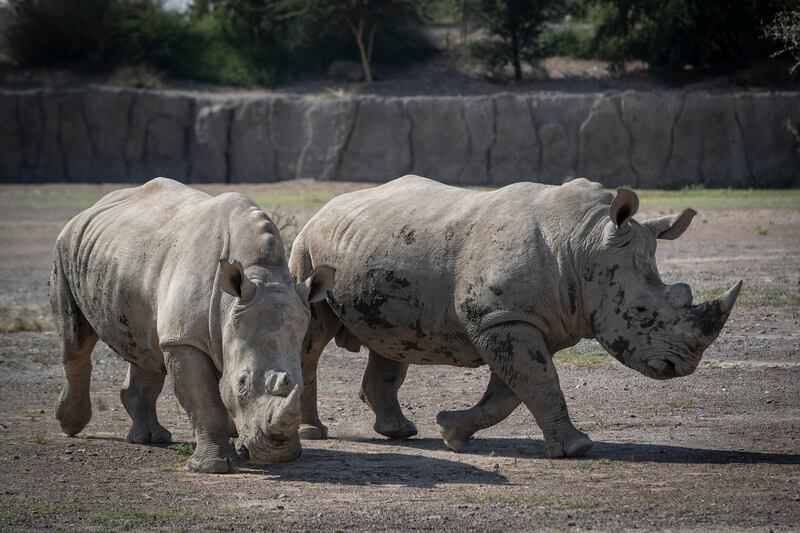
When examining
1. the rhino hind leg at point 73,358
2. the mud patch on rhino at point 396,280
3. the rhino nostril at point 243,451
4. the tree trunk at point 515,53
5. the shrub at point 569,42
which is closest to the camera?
the rhino nostril at point 243,451

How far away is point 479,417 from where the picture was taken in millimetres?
8234

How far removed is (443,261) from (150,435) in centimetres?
227

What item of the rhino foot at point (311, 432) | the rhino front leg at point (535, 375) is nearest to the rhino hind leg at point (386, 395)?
the rhino foot at point (311, 432)

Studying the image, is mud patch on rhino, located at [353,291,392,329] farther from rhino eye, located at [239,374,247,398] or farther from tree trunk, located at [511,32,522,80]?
tree trunk, located at [511,32,522,80]

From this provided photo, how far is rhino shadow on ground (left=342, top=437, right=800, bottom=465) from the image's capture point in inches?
304

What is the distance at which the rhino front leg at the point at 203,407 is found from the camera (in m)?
7.57

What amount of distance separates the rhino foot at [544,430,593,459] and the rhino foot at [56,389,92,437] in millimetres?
3174

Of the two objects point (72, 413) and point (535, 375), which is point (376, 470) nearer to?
point (535, 375)

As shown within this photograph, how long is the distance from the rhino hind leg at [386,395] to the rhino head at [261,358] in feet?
5.46

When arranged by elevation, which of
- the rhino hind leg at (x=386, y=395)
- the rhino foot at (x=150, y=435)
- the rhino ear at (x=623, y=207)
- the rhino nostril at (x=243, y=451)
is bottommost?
the rhino foot at (x=150, y=435)

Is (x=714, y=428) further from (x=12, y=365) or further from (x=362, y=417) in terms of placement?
(x=12, y=365)

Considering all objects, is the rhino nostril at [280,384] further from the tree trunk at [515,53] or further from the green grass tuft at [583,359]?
the tree trunk at [515,53]

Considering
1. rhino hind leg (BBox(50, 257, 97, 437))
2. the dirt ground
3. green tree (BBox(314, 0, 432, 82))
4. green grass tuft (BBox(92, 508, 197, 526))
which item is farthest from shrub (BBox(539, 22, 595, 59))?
green grass tuft (BBox(92, 508, 197, 526))

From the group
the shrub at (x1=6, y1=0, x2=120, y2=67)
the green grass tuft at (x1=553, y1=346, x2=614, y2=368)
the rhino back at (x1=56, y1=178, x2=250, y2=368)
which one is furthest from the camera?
the shrub at (x1=6, y1=0, x2=120, y2=67)
